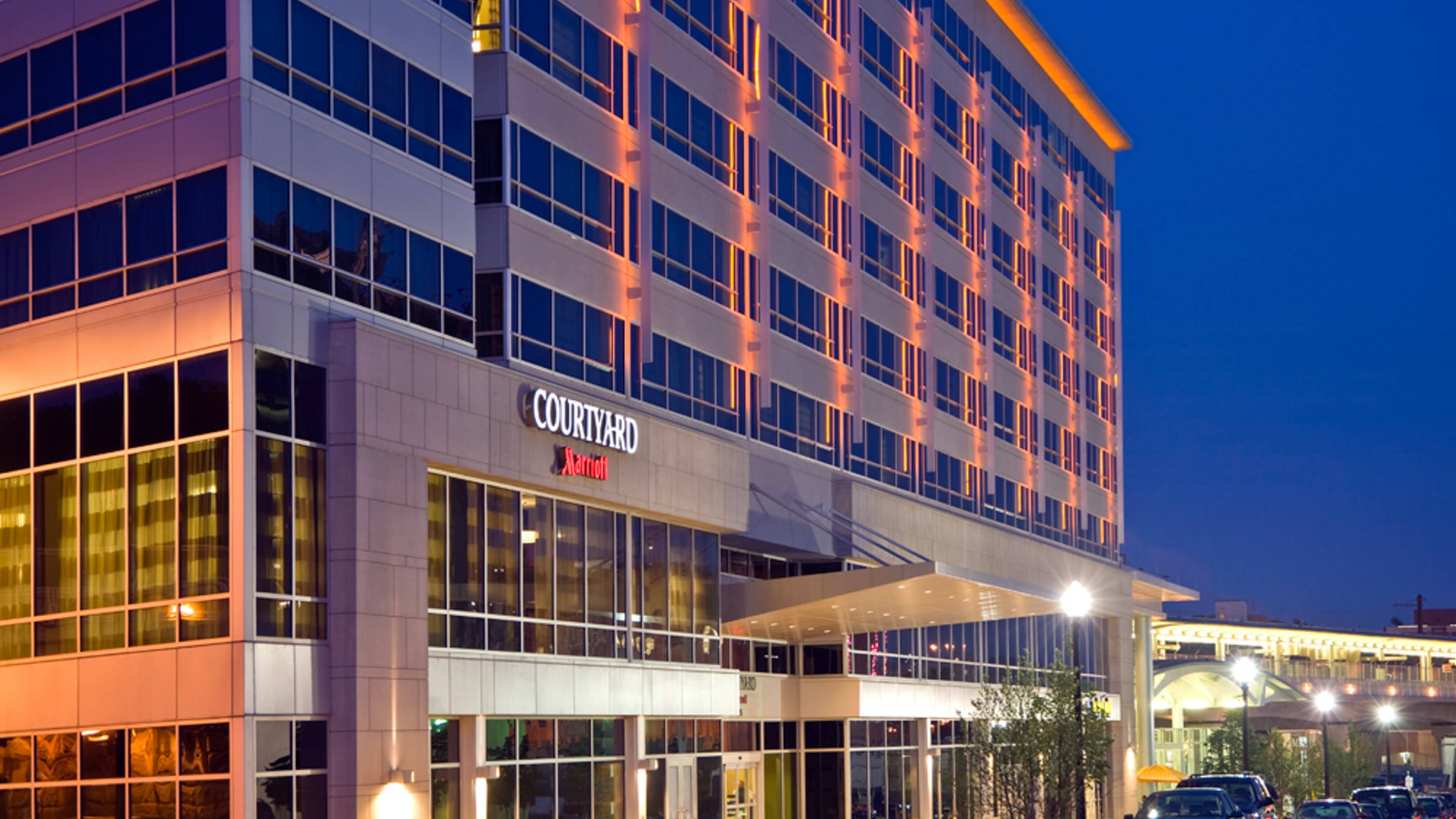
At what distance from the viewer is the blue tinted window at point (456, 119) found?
108 feet

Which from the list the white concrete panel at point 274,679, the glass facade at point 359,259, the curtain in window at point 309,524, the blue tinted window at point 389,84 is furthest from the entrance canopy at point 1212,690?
the white concrete panel at point 274,679

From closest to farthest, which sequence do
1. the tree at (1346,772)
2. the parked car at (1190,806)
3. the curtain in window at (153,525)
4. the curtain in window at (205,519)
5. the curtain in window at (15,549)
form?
1. the curtain in window at (205,519)
2. the curtain in window at (153,525)
3. the curtain in window at (15,549)
4. the parked car at (1190,806)
5. the tree at (1346,772)

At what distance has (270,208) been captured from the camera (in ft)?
93.5

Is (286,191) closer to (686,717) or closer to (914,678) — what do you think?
(686,717)

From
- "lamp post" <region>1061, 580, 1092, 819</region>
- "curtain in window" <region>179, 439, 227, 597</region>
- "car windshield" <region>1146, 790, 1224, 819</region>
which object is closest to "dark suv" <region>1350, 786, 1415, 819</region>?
"lamp post" <region>1061, 580, 1092, 819</region>

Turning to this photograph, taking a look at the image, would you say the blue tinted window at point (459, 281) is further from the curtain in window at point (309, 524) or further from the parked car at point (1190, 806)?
the parked car at point (1190, 806)

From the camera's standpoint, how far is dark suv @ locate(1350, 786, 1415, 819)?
52969mm

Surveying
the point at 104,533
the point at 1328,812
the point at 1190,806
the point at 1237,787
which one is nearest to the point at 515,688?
the point at 104,533

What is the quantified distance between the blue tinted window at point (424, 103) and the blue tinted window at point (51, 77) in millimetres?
5716

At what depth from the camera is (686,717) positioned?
39.5 m

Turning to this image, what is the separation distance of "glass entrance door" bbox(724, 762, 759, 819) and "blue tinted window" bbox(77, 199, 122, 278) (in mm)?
21622

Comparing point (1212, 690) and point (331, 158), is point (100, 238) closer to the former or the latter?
point (331, 158)

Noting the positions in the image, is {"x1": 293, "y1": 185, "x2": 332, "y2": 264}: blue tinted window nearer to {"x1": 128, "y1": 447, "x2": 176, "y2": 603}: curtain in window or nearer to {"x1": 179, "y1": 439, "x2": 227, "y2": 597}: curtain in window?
{"x1": 179, "y1": 439, "x2": 227, "y2": 597}: curtain in window

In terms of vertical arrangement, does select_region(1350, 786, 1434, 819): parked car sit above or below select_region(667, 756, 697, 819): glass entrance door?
below
